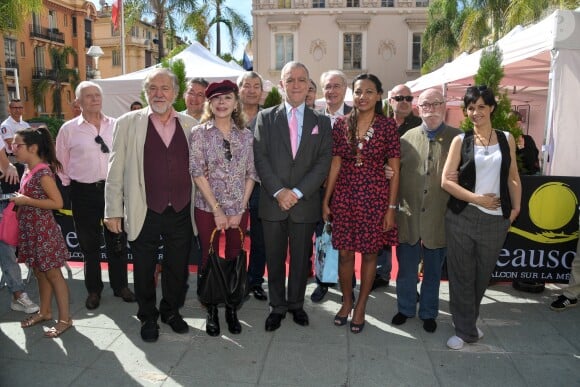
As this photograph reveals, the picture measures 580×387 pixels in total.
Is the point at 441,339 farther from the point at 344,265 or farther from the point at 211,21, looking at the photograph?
the point at 211,21

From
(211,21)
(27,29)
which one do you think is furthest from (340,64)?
(27,29)

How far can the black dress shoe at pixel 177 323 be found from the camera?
3.62 metres

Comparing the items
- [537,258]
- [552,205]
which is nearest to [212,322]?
[537,258]

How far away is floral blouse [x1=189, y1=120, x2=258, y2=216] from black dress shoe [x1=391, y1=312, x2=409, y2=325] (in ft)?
4.98

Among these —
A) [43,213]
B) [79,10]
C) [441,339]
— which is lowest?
[441,339]

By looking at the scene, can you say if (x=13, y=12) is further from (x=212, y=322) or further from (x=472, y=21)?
(x=472, y=21)

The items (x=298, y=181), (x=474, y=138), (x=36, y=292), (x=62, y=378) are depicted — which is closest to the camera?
(x=62, y=378)

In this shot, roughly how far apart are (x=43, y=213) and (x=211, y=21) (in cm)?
A: 2469

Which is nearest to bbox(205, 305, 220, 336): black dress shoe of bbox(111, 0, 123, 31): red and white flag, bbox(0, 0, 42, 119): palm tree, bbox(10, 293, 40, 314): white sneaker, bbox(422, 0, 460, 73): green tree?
bbox(10, 293, 40, 314): white sneaker

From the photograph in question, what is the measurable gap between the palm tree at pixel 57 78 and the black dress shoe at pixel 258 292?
1482 inches

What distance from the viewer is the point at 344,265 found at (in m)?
3.70

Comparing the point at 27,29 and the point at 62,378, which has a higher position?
the point at 27,29

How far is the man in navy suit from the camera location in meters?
3.50

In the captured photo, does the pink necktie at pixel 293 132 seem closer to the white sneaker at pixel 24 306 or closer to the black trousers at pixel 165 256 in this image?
the black trousers at pixel 165 256
